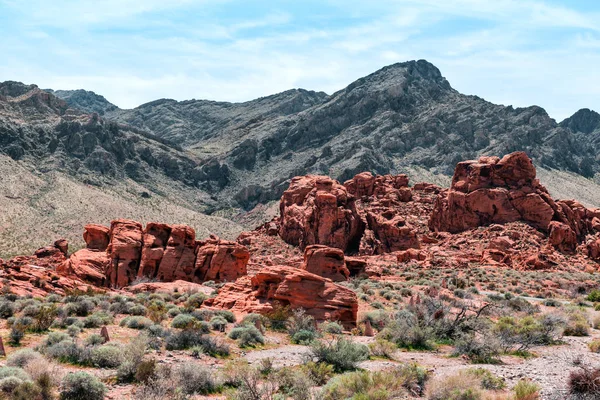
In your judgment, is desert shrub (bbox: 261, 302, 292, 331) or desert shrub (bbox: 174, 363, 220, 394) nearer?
desert shrub (bbox: 174, 363, 220, 394)

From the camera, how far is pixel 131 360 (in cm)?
1189

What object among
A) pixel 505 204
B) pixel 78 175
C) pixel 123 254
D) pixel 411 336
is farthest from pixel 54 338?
pixel 78 175

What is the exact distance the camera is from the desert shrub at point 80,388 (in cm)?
985

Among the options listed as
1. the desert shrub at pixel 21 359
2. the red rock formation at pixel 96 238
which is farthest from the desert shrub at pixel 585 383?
the red rock formation at pixel 96 238

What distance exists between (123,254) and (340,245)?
26319 mm

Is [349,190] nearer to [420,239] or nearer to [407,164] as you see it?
[420,239]

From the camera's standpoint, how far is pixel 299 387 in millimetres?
10391

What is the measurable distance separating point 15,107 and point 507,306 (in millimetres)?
157292

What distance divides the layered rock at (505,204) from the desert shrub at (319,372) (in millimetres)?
44884

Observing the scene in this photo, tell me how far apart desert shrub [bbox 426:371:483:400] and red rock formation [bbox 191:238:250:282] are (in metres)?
29.0

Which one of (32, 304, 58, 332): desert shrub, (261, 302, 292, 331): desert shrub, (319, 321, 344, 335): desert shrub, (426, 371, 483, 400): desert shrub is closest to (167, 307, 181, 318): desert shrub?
(261, 302, 292, 331): desert shrub

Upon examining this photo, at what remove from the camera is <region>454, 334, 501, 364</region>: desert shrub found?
573 inches

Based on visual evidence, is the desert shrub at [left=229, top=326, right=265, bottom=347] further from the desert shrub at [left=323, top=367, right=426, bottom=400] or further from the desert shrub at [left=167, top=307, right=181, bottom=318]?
the desert shrub at [left=323, top=367, right=426, bottom=400]

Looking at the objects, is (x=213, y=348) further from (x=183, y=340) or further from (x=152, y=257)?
(x=152, y=257)
